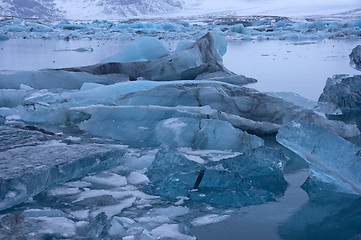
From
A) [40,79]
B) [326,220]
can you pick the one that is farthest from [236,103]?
[40,79]

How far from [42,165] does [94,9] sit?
307 ft

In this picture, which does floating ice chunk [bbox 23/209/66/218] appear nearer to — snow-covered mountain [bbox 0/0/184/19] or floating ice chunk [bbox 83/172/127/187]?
floating ice chunk [bbox 83/172/127/187]

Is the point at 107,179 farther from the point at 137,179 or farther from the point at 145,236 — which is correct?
the point at 145,236

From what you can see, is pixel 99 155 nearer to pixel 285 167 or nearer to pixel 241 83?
pixel 285 167

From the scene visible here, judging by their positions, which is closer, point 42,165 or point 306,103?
point 42,165

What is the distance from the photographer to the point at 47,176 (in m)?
1.79

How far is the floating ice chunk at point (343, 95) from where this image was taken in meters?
3.71

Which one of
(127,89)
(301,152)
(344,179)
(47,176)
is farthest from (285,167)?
(127,89)

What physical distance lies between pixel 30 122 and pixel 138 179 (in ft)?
5.34

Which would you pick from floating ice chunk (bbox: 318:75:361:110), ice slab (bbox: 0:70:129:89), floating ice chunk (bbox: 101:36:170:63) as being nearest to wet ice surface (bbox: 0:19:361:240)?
floating ice chunk (bbox: 318:75:361:110)

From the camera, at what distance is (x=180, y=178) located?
6.06 ft

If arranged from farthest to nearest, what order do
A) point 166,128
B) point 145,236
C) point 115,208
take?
point 166,128 → point 115,208 → point 145,236

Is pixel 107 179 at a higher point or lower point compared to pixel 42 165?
lower

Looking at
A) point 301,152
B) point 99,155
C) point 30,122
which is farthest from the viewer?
point 30,122
